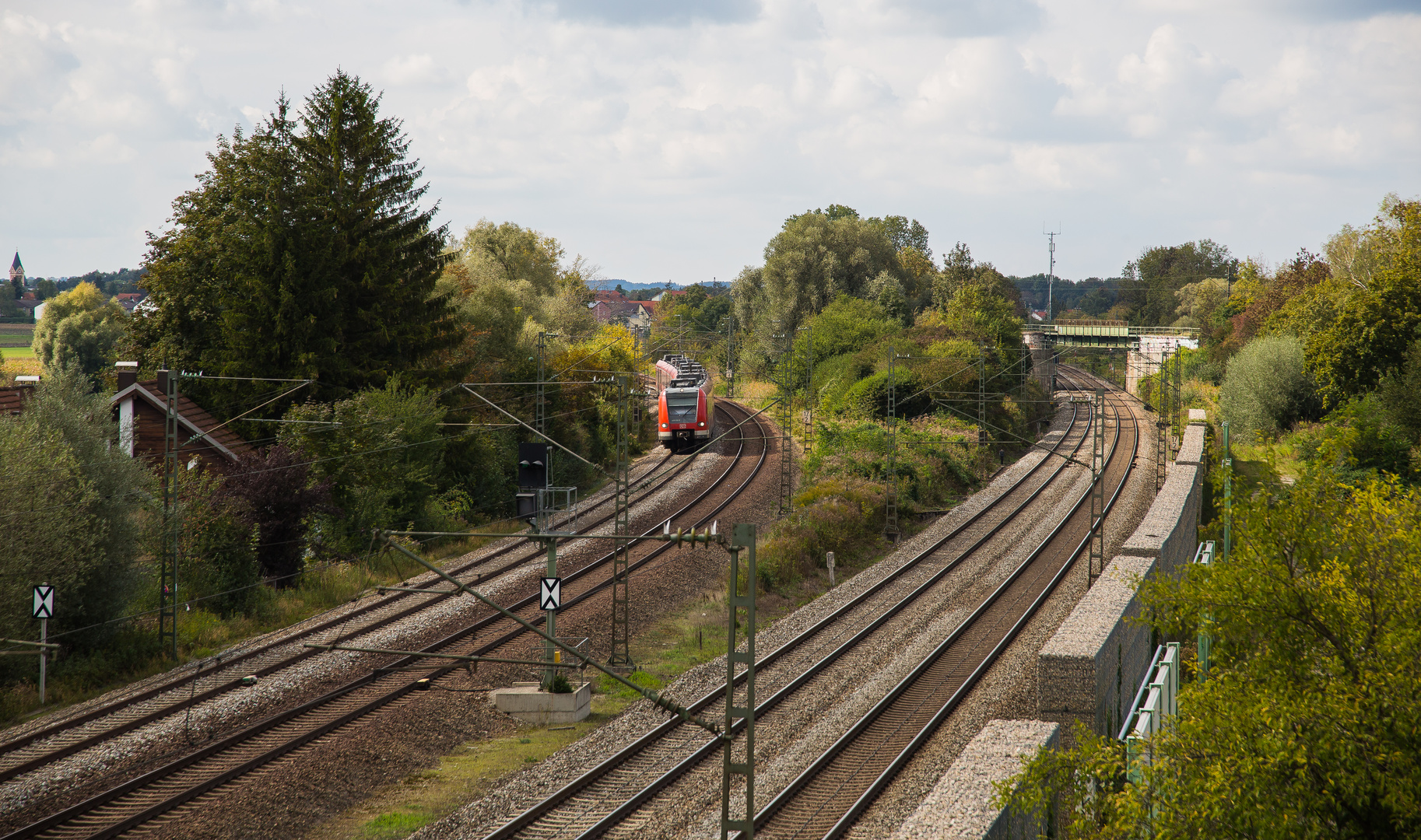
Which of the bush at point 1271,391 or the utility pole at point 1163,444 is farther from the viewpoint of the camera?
the bush at point 1271,391

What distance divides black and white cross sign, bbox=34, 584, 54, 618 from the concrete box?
8.02 meters

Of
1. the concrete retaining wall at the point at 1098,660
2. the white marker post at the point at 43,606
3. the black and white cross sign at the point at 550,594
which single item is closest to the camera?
the concrete retaining wall at the point at 1098,660

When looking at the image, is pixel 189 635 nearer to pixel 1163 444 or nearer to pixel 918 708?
pixel 918 708

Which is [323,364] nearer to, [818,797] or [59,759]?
[59,759]

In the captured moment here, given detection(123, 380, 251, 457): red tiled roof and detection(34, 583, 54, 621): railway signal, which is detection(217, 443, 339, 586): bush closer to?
detection(123, 380, 251, 457): red tiled roof

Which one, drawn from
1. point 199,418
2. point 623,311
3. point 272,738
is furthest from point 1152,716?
point 623,311

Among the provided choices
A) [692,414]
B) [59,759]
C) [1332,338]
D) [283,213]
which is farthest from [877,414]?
[59,759]

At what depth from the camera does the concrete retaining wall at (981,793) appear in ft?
31.1

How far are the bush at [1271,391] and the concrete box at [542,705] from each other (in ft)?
143

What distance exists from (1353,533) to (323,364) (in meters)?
29.4

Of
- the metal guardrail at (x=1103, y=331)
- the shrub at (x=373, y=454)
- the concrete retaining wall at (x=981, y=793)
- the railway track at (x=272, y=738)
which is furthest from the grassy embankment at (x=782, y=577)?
the metal guardrail at (x=1103, y=331)

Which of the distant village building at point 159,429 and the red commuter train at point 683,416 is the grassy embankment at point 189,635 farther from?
the red commuter train at point 683,416

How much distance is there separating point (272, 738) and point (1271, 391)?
160ft

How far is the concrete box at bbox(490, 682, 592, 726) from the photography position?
58.1 feet
